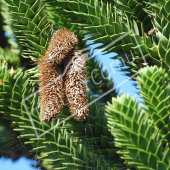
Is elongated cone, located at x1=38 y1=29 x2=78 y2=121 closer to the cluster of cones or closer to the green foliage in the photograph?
the cluster of cones

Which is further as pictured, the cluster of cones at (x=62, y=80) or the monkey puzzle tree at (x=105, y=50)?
the monkey puzzle tree at (x=105, y=50)

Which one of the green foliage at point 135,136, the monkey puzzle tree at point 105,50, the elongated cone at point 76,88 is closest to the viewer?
the green foliage at point 135,136

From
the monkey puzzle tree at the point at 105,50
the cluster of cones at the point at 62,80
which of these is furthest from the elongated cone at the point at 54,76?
the monkey puzzle tree at the point at 105,50

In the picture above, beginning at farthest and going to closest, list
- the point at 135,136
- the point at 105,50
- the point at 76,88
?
the point at 105,50, the point at 76,88, the point at 135,136

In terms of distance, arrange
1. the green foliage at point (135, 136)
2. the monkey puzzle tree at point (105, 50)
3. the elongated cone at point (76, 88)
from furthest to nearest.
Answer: the monkey puzzle tree at point (105, 50) < the elongated cone at point (76, 88) < the green foliage at point (135, 136)

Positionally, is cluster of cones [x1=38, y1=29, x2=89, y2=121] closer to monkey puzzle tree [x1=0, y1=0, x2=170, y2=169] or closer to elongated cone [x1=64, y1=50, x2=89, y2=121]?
elongated cone [x1=64, y1=50, x2=89, y2=121]

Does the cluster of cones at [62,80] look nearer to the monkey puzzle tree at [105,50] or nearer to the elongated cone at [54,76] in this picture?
the elongated cone at [54,76]

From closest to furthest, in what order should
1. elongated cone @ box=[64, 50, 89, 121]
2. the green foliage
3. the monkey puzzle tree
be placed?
1. the green foliage
2. elongated cone @ box=[64, 50, 89, 121]
3. the monkey puzzle tree

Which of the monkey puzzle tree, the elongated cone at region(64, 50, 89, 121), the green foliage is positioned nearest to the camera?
the green foliage

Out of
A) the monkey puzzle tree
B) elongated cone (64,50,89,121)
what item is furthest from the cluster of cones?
the monkey puzzle tree

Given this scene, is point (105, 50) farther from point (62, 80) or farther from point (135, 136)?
point (135, 136)

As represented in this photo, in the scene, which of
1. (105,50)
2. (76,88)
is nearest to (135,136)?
(76,88)

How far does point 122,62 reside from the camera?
5.13 ft

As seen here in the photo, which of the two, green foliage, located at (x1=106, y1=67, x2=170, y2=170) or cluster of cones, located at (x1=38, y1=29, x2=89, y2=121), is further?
cluster of cones, located at (x1=38, y1=29, x2=89, y2=121)
